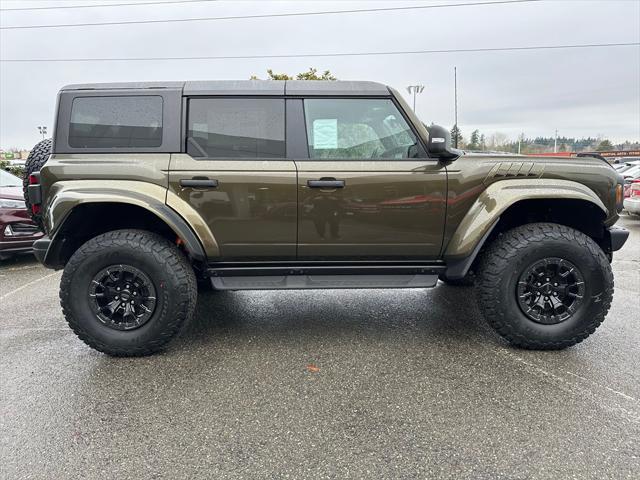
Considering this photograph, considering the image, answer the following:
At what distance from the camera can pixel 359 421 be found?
2320 millimetres

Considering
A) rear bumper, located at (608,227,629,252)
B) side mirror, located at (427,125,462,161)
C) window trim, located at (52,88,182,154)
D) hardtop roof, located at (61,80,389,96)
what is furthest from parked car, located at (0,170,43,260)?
rear bumper, located at (608,227,629,252)

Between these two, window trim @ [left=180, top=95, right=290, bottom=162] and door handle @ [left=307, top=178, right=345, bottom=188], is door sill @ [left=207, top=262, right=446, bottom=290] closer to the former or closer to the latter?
door handle @ [left=307, top=178, right=345, bottom=188]

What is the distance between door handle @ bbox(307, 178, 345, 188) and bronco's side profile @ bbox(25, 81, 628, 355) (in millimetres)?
16

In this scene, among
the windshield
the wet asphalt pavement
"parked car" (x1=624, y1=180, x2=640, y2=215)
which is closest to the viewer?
the wet asphalt pavement

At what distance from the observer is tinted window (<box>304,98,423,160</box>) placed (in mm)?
3174

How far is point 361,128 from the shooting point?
3.21m

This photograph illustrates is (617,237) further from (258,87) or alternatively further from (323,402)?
(258,87)

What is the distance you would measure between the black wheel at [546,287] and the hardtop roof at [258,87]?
1.52 meters

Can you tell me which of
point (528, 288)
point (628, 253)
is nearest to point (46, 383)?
point (528, 288)

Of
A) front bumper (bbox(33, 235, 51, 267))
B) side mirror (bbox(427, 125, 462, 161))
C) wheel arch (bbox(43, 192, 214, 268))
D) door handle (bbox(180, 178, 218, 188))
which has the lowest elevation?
front bumper (bbox(33, 235, 51, 267))

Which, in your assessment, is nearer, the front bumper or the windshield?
the front bumper

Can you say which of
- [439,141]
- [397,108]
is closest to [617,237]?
[439,141]

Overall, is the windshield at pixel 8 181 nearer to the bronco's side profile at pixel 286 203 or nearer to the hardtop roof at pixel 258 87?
the bronco's side profile at pixel 286 203

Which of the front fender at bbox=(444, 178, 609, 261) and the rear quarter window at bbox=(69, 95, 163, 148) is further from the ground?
the rear quarter window at bbox=(69, 95, 163, 148)
